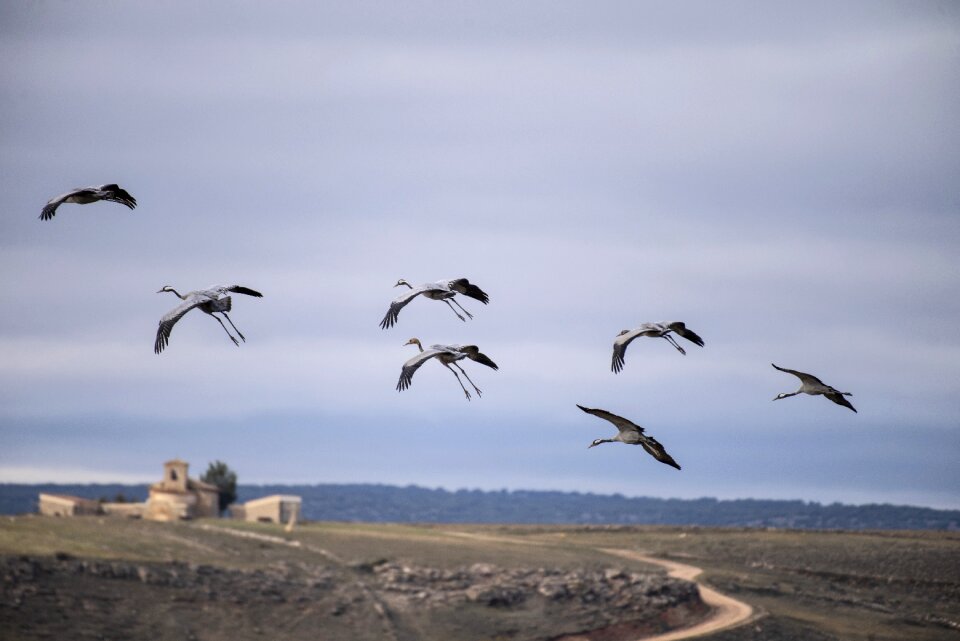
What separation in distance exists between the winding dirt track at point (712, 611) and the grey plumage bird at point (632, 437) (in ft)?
144

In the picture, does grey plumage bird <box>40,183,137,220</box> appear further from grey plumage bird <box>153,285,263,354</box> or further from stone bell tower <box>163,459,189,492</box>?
stone bell tower <box>163,459,189,492</box>

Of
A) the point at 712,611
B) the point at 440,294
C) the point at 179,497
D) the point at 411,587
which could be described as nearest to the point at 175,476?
the point at 179,497

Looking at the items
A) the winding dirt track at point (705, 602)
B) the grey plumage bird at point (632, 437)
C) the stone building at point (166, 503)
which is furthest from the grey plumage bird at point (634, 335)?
the stone building at point (166, 503)

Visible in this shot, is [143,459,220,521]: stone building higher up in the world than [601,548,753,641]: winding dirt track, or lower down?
higher up

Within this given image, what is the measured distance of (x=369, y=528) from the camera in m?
128

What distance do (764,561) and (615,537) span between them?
1606 centimetres

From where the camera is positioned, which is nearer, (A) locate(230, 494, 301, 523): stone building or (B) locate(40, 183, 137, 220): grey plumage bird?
(B) locate(40, 183, 137, 220): grey plumage bird

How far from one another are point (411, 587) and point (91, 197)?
54472 mm

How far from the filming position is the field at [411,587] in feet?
292

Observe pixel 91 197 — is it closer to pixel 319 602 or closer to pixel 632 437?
pixel 632 437

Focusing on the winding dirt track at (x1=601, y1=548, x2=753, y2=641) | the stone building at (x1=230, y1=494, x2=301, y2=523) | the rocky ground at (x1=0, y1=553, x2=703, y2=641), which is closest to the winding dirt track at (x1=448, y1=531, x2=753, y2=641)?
the winding dirt track at (x1=601, y1=548, x2=753, y2=641)

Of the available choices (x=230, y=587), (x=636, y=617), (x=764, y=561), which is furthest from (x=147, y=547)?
(x=764, y=561)

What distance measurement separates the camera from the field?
89.0m

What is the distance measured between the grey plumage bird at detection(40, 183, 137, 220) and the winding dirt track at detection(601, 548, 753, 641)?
49669mm
